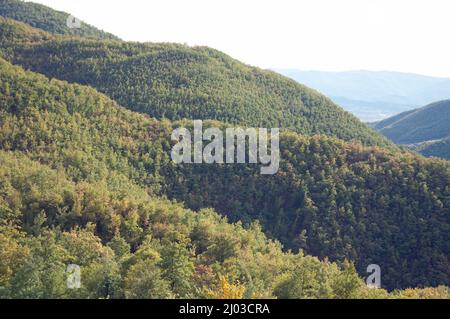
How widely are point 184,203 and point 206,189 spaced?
6.92 metres

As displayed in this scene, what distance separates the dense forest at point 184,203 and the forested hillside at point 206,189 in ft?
0.70

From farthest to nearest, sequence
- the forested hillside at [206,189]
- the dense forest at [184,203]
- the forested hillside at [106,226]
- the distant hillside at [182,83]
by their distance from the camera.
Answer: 1. the distant hillside at [182,83]
2. the forested hillside at [206,189]
3. the dense forest at [184,203]
4. the forested hillside at [106,226]

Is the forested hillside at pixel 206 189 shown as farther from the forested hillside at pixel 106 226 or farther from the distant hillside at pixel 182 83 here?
the distant hillside at pixel 182 83

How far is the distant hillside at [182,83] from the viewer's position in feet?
453

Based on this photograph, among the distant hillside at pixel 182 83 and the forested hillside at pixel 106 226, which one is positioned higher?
the distant hillside at pixel 182 83

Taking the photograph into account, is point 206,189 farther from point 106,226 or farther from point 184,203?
point 106,226

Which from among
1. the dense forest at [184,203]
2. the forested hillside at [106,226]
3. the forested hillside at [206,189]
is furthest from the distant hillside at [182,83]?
the forested hillside at [106,226]

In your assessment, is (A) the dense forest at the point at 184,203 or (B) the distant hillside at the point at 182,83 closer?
(A) the dense forest at the point at 184,203

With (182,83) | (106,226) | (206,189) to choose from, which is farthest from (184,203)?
(182,83)

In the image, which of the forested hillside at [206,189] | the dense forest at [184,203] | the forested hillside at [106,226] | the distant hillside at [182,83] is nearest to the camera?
the forested hillside at [106,226]

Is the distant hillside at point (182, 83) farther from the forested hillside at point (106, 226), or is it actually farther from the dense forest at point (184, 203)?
the forested hillside at point (106, 226)

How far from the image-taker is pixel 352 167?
8438cm

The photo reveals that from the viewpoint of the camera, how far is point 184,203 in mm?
76688

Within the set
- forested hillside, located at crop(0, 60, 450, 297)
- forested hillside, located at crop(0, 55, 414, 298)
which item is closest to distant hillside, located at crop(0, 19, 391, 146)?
forested hillside, located at crop(0, 60, 450, 297)
